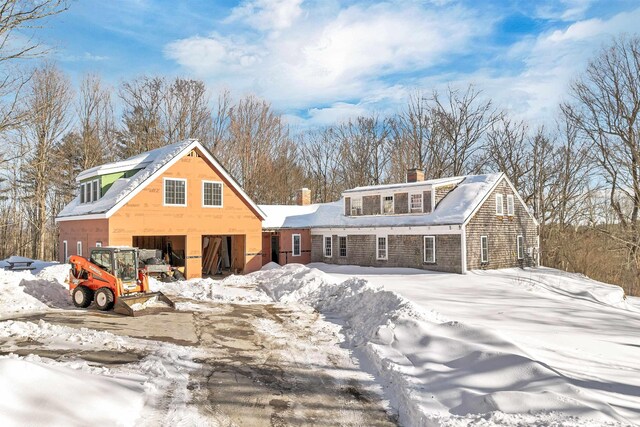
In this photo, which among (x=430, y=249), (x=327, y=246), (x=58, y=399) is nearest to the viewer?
(x=58, y=399)

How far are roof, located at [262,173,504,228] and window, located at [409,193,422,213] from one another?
439mm

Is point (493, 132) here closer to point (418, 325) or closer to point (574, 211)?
point (574, 211)

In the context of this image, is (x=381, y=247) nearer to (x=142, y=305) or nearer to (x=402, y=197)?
(x=402, y=197)

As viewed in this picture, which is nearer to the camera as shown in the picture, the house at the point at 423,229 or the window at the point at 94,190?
the window at the point at 94,190

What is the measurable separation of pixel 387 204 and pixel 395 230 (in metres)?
2.35

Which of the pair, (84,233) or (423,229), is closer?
(84,233)

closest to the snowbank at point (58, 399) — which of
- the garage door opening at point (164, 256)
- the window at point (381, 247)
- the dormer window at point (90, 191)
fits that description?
the garage door opening at point (164, 256)

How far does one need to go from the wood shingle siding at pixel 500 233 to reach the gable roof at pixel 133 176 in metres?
13.9

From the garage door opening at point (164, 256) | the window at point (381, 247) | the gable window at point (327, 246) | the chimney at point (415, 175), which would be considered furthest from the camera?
the gable window at point (327, 246)

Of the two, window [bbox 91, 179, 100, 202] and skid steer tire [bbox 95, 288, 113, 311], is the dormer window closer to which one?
window [bbox 91, 179, 100, 202]

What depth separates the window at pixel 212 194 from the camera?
2333 centimetres

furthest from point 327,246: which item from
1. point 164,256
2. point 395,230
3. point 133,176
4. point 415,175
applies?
point 133,176

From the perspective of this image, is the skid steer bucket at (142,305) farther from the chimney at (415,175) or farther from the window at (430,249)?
the chimney at (415,175)

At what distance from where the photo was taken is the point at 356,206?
97.3 feet
